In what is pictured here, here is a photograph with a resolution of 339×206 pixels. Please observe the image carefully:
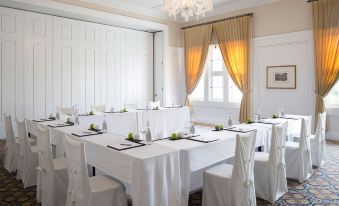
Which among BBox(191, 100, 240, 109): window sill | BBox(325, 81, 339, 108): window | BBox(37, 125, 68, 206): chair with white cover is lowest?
BBox(37, 125, 68, 206): chair with white cover

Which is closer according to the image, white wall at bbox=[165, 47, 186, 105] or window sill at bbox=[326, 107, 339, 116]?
window sill at bbox=[326, 107, 339, 116]

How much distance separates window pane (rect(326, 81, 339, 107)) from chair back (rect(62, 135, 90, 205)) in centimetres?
660

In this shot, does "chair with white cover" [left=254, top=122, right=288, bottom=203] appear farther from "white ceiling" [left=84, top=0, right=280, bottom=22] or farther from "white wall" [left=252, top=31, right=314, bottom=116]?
"white ceiling" [left=84, top=0, right=280, bottom=22]

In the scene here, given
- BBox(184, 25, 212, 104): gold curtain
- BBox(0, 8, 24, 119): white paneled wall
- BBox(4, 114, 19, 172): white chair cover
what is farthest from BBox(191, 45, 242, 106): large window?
BBox(4, 114, 19, 172): white chair cover

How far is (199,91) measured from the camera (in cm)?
1018

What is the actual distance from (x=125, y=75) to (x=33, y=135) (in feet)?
15.4

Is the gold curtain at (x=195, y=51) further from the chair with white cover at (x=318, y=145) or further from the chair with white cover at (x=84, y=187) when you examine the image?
the chair with white cover at (x=84, y=187)

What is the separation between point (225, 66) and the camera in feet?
30.2

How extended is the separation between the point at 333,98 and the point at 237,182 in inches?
215

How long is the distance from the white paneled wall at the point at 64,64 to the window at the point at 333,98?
18.4 feet

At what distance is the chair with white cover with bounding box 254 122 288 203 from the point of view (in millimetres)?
3436

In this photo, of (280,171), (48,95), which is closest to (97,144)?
(280,171)

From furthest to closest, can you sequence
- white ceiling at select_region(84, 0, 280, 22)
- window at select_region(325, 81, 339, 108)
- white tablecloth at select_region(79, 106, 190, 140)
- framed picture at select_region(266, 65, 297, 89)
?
white ceiling at select_region(84, 0, 280, 22)
framed picture at select_region(266, 65, 297, 89)
window at select_region(325, 81, 339, 108)
white tablecloth at select_region(79, 106, 190, 140)

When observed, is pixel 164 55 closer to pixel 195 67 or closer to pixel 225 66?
pixel 195 67
